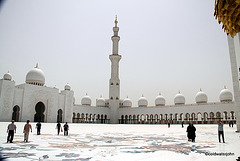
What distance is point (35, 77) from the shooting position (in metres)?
30.8

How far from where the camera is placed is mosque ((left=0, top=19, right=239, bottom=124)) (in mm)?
27312

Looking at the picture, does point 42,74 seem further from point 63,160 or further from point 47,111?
point 63,160

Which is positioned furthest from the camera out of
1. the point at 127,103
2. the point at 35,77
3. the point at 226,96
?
the point at 127,103

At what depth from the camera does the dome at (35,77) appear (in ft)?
101

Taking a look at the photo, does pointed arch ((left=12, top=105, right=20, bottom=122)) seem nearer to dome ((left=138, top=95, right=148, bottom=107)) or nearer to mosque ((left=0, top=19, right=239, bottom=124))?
mosque ((left=0, top=19, right=239, bottom=124))

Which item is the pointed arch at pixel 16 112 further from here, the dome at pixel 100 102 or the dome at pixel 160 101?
the dome at pixel 160 101

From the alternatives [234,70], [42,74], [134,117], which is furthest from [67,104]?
[234,70]

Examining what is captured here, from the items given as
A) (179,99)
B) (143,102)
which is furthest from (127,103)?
(179,99)

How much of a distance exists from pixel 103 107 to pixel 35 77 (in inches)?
663

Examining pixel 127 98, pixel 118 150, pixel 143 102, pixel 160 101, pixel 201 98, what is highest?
pixel 127 98

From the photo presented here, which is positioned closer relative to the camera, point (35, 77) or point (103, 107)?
point (35, 77)

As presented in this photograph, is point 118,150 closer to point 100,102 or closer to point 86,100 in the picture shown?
point 86,100

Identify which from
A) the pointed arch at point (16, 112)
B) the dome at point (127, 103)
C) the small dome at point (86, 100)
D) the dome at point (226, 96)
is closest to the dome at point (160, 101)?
the dome at point (127, 103)

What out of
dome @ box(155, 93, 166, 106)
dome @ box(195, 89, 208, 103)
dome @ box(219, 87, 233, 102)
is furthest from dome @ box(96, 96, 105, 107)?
dome @ box(219, 87, 233, 102)
